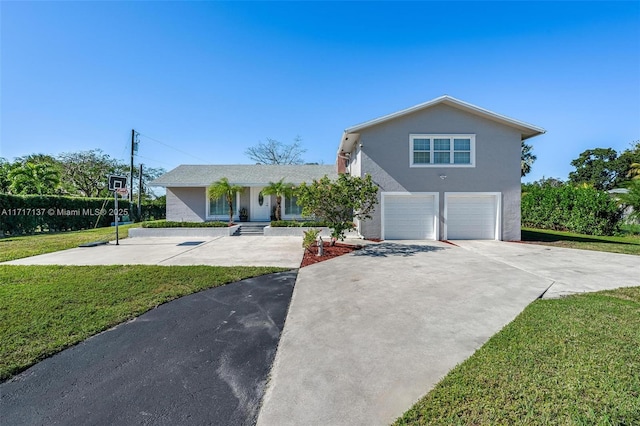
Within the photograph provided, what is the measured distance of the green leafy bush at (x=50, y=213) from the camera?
15031 millimetres

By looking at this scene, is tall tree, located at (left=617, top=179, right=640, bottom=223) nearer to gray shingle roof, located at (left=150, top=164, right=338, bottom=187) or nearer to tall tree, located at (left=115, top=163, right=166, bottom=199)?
gray shingle roof, located at (left=150, top=164, right=338, bottom=187)

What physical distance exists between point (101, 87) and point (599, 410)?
20427 millimetres

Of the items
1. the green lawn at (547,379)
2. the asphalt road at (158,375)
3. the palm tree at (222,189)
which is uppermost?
the palm tree at (222,189)

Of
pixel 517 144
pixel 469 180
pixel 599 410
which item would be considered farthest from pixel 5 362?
pixel 517 144

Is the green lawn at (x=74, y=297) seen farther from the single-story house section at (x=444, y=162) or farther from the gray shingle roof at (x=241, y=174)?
the gray shingle roof at (x=241, y=174)

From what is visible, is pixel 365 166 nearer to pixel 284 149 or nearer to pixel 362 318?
pixel 362 318

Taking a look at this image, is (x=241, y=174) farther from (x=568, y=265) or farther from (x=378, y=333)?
(x=568, y=265)

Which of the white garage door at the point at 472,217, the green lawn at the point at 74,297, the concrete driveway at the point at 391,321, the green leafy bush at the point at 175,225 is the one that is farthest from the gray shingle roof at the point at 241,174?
the concrete driveway at the point at 391,321

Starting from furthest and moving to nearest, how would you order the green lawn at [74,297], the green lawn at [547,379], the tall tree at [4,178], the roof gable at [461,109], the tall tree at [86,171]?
the tall tree at [86,171] → the tall tree at [4,178] → the roof gable at [461,109] → the green lawn at [74,297] → the green lawn at [547,379]

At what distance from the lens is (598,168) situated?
41.8m

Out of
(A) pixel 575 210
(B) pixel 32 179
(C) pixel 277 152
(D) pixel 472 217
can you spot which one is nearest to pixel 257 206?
(D) pixel 472 217

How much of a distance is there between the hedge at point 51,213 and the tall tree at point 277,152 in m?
20.4

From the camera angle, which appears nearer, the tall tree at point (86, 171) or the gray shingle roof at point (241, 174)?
the gray shingle roof at point (241, 174)

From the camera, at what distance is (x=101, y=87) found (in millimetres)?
14180
